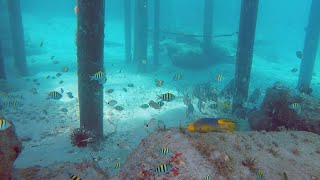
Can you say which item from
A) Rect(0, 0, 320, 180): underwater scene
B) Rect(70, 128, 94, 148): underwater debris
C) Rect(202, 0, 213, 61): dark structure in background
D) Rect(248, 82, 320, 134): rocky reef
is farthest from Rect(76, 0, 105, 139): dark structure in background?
Rect(202, 0, 213, 61): dark structure in background

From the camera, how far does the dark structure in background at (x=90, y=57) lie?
775 centimetres

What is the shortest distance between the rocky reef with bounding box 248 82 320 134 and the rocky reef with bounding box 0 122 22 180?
6.51 meters

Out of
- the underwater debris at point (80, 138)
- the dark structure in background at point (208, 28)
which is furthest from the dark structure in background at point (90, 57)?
the dark structure in background at point (208, 28)

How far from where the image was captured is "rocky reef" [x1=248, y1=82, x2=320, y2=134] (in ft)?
23.4

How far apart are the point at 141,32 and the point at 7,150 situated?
17.3 meters

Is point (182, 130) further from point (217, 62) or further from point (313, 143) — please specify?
point (217, 62)

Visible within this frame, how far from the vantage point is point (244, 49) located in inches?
456

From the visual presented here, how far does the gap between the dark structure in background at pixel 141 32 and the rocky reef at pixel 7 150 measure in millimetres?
15944

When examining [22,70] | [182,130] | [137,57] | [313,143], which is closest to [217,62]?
[137,57]

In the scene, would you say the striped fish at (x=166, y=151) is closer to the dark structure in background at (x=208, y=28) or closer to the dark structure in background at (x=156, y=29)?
the dark structure in background at (x=156, y=29)

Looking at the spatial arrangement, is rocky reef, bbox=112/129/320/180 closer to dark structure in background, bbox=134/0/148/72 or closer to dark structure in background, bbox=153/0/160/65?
dark structure in background, bbox=134/0/148/72

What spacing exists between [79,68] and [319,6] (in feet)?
57.0

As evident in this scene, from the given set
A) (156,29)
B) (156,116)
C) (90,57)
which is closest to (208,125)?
(90,57)

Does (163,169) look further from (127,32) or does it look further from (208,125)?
(127,32)
